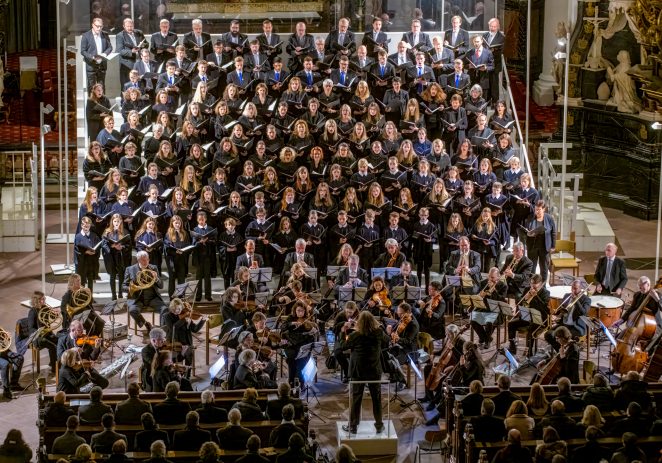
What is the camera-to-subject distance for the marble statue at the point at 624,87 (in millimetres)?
26516

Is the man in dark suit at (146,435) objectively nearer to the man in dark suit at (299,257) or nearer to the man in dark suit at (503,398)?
the man in dark suit at (503,398)

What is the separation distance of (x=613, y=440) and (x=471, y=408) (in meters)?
1.58

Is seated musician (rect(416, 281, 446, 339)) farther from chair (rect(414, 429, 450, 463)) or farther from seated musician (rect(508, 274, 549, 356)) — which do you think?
chair (rect(414, 429, 450, 463))

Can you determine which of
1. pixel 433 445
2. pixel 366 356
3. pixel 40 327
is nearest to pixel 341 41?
pixel 40 327

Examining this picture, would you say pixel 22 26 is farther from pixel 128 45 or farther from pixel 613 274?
pixel 613 274

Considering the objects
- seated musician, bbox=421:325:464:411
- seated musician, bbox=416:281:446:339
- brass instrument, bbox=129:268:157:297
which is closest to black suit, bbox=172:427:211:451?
seated musician, bbox=421:325:464:411

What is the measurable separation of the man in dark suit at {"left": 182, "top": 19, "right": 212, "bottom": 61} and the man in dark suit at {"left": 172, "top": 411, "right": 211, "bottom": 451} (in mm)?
10783

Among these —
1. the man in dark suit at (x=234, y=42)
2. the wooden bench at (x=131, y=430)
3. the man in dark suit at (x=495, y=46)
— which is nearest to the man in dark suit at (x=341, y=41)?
the man in dark suit at (x=234, y=42)

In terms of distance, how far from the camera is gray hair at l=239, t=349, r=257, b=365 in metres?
16.4

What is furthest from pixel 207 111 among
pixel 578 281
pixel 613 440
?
pixel 613 440

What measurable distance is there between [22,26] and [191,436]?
68.3 ft

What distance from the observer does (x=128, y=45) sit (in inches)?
943

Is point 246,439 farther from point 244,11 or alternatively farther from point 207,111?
point 244,11

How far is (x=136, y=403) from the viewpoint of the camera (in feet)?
49.8
